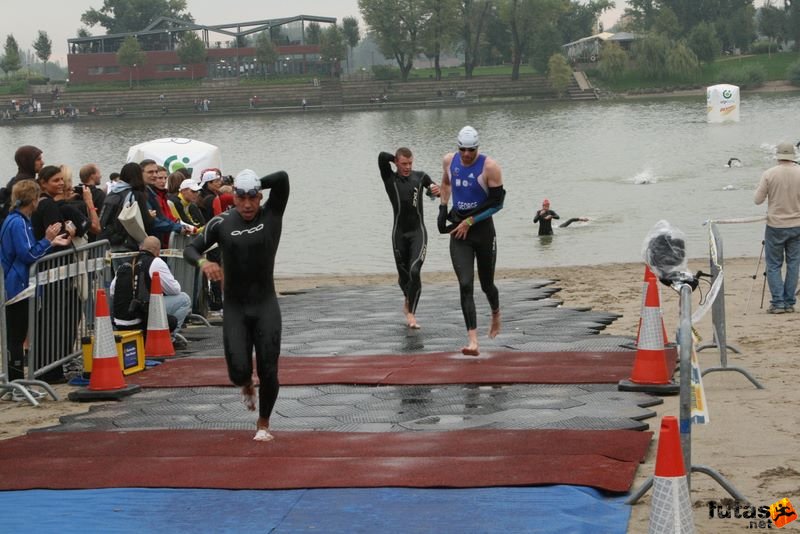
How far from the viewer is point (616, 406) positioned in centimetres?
918

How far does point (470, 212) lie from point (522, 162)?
5439cm

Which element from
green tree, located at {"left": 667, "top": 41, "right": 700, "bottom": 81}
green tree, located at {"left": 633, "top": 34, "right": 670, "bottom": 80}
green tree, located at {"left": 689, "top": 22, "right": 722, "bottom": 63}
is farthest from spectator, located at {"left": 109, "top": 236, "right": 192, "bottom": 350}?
green tree, located at {"left": 689, "top": 22, "right": 722, "bottom": 63}

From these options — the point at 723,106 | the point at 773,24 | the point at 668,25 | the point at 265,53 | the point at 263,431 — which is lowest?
the point at 723,106

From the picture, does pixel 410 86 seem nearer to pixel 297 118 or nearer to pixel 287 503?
pixel 297 118

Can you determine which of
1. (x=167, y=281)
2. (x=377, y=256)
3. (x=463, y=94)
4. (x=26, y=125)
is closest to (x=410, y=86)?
(x=463, y=94)

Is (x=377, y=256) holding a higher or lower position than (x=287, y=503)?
lower

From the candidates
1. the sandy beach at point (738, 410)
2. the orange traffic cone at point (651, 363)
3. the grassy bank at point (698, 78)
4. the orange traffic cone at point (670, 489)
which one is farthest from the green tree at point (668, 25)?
the orange traffic cone at point (670, 489)

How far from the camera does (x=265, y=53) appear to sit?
148750mm

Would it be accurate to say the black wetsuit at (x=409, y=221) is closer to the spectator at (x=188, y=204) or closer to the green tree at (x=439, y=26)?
the spectator at (x=188, y=204)

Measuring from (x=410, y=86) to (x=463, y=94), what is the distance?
9846 mm

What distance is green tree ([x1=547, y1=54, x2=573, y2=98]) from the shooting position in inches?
5123

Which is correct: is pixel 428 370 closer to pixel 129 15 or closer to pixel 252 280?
pixel 252 280

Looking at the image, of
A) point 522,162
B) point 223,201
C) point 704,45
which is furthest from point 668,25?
point 223,201

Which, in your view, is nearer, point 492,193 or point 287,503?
point 287,503
